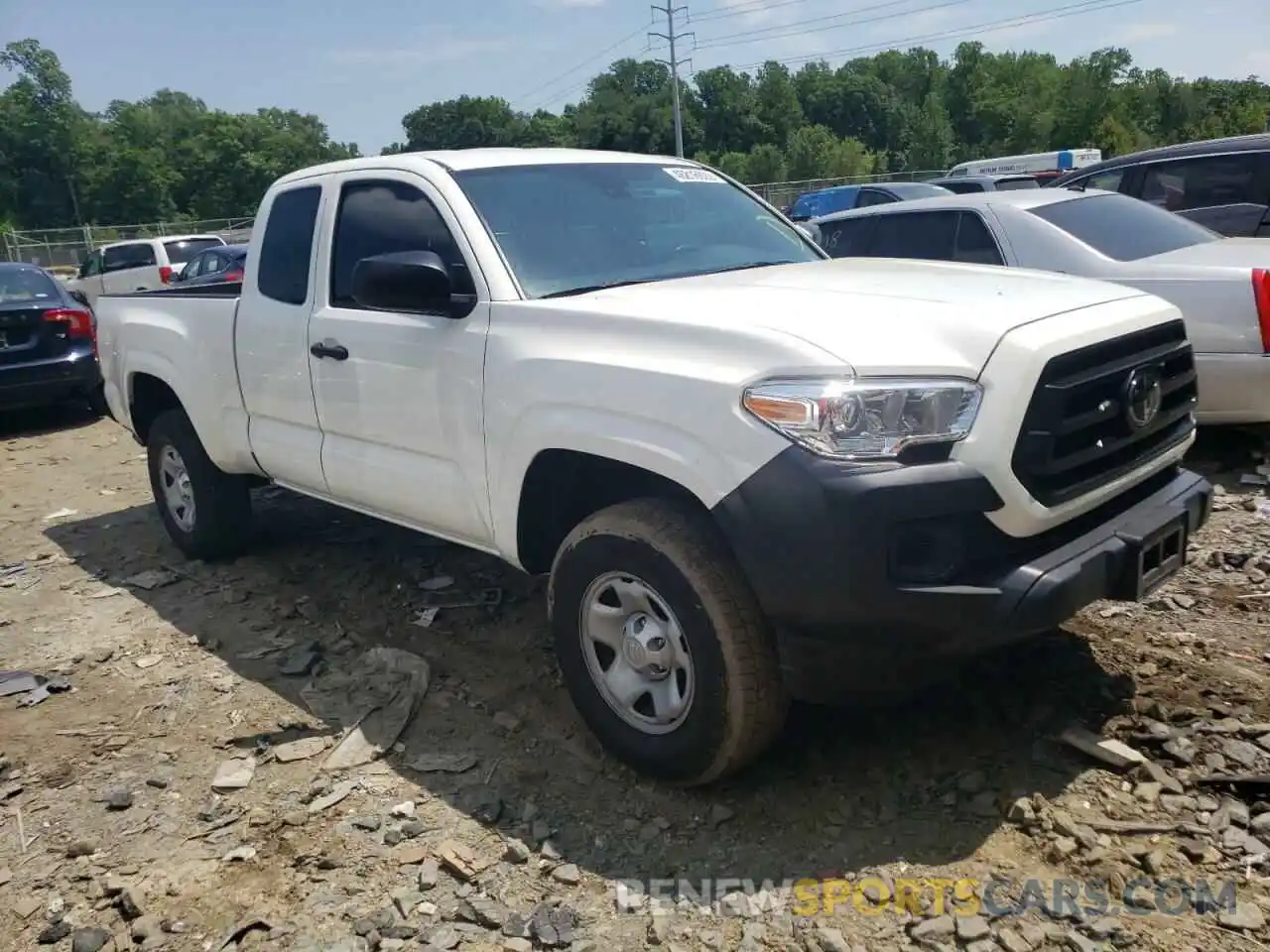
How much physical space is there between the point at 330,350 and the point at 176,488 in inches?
86.9

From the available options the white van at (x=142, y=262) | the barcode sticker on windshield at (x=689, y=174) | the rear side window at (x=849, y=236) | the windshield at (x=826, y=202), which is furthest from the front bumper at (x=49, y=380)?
the windshield at (x=826, y=202)

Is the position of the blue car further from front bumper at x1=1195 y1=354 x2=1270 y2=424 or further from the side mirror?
the side mirror

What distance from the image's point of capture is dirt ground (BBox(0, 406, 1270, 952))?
283 cm

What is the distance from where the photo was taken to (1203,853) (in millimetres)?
2855

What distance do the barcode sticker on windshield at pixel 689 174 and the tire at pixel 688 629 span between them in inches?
74.6

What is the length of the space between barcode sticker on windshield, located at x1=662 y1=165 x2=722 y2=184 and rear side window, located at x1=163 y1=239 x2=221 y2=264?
690 inches

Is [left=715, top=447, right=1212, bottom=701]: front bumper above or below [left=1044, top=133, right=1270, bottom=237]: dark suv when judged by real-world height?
below

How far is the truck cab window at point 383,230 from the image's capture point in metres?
3.98

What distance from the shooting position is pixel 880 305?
3193 millimetres

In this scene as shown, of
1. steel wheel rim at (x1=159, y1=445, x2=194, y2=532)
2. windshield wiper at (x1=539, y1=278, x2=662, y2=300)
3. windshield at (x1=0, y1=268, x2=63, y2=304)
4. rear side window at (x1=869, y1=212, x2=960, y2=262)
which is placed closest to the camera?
windshield wiper at (x1=539, y1=278, x2=662, y2=300)

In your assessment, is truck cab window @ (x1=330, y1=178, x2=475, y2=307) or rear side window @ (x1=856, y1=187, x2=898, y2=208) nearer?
truck cab window @ (x1=330, y1=178, x2=475, y2=307)

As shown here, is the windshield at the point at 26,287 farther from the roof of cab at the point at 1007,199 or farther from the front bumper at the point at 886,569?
the front bumper at the point at 886,569

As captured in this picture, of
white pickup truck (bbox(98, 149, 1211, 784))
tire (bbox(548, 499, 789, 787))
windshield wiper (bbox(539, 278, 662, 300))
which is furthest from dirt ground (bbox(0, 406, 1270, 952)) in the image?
windshield wiper (bbox(539, 278, 662, 300))

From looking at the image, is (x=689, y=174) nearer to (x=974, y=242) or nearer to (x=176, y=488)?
(x=974, y=242)
